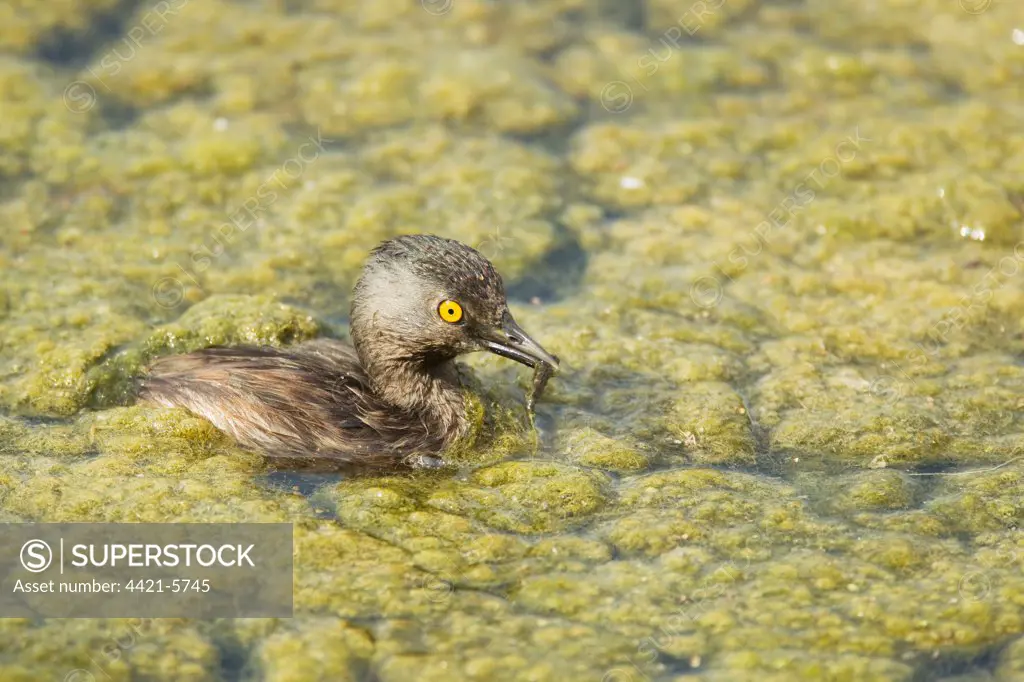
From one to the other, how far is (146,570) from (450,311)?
80.7 inches

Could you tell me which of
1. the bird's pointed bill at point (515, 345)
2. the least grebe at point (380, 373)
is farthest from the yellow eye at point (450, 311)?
the bird's pointed bill at point (515, 345)

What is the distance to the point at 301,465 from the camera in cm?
698

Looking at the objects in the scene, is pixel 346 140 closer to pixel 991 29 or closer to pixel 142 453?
pixel 142 453

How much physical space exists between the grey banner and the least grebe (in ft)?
2.22

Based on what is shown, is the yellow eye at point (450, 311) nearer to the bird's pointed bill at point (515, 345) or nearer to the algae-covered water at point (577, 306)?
the bird's pointed bill at point (515, 345)

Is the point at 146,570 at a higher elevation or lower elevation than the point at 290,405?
lower

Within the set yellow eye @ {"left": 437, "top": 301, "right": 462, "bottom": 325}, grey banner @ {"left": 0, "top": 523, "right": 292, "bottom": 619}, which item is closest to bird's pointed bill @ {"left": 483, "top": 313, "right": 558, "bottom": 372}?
yellow eye @ {"left": 437, "top": 301, "right": 462, "bottom": 325}

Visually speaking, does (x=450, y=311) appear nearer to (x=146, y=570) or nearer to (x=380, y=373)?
(x=380, y=373)

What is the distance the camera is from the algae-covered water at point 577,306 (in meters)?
5.90

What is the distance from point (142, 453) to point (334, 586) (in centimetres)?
160

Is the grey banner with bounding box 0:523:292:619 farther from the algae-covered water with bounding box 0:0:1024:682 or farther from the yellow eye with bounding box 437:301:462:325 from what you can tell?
the yellow eye with bounding box 437:301:462:325

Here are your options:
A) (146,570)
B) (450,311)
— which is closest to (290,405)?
(450,311)

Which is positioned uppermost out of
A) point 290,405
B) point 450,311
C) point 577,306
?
point 450,311

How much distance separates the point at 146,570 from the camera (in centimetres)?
623
